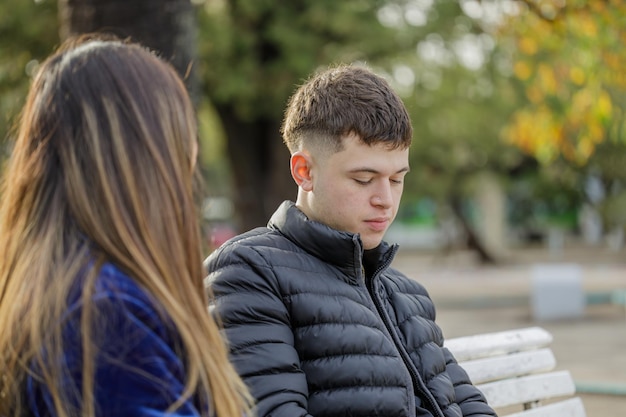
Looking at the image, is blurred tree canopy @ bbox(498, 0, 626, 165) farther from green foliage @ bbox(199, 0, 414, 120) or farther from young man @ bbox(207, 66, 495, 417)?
young man @ bbox(207, 66, 495, 417)

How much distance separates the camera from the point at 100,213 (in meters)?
1.58

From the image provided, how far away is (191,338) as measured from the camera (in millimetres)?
1544

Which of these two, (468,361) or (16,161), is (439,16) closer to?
(468,361)

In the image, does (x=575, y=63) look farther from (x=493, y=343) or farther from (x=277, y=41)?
(x=493, y=343)

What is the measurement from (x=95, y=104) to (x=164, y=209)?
198 millimetres

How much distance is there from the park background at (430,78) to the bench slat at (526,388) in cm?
114

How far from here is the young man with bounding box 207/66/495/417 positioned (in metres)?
2.49

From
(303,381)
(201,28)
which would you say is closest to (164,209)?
(303,381)

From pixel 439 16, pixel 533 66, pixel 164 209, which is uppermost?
pixel 439 16

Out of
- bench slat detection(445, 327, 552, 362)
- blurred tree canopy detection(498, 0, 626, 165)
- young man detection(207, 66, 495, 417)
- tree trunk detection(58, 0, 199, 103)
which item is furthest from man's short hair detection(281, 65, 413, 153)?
blurred tree canopy detection(498, 0, 626, 165)

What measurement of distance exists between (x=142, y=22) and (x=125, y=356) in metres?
3.85

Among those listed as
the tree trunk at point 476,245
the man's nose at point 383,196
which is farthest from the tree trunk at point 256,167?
the tree trunk at point 476,245

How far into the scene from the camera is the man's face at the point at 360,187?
271 centimetres

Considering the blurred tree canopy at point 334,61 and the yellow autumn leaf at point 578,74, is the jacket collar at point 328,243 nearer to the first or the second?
the yellow autumn leaf at point 578,74
